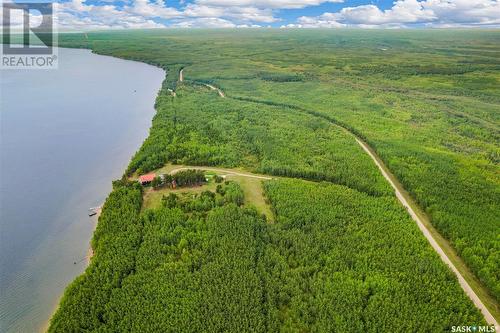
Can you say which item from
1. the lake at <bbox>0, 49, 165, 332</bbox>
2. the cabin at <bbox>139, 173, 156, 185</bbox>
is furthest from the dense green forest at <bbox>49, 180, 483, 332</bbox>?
the cabin at <bbox>139, 173, 156, 185</bbox>

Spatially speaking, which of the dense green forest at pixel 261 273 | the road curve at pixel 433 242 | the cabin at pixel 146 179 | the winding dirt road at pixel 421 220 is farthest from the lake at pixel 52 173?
the road curve at pixel 433 242

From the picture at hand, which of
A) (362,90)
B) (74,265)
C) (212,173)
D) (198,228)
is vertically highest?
(362,90)

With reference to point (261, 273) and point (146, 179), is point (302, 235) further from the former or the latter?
point (146, 179)

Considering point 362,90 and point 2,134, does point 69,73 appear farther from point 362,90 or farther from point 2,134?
point 362,90

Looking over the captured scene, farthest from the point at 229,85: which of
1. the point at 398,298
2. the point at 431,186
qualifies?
the point at 398,298

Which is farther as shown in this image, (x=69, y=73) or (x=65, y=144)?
(x=69, y=73)

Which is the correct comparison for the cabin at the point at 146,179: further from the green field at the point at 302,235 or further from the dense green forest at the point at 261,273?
the dense green forest at the point at 261,273

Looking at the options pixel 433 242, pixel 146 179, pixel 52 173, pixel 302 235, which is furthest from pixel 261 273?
pixel 52 173

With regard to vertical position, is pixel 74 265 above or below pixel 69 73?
below
